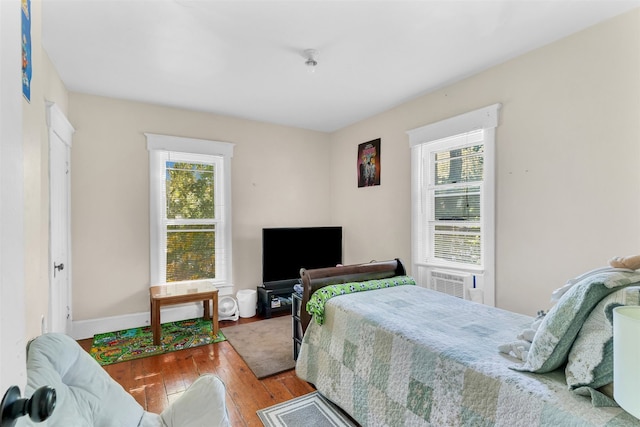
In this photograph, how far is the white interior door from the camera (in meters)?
2.54

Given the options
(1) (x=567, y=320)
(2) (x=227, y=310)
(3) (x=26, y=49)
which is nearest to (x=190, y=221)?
(2) (x=227, y=310)

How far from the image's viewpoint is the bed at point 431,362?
115 cm

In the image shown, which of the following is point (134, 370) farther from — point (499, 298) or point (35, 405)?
point (499, 298)

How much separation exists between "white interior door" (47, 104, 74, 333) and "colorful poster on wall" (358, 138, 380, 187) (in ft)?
10.6

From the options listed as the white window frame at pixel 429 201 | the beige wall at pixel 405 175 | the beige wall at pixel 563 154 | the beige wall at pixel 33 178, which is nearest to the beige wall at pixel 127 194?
the beige wall at pixel 405 175

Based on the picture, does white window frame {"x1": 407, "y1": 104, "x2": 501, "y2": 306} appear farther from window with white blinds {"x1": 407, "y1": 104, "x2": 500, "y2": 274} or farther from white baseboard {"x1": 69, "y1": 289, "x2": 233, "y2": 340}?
white baseboard {"x1": 69, "y1": 289, "x2": 233, "y2": 340}

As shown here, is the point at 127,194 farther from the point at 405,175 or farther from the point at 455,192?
the point at 455,192

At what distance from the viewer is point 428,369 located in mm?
1513

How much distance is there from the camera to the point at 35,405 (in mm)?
541

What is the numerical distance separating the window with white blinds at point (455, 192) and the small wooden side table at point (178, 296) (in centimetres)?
227

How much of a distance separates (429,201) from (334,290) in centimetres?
167

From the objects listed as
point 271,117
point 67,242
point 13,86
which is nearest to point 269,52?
point 271,117

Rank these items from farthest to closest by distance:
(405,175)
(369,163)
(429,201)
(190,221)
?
(369,163) → (190,221) → (405,175) → (429,201)

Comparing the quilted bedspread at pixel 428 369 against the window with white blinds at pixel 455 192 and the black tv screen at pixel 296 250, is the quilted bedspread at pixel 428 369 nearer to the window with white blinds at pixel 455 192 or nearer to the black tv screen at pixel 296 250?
the window with white blinds at pixel 455 192
